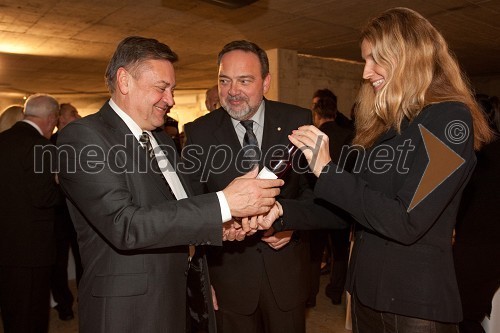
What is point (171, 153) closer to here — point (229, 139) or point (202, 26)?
point (229, 139)

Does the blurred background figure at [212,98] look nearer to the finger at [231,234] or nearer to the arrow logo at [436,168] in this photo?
the finger at [231,234]

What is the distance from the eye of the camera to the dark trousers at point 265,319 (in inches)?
84.6

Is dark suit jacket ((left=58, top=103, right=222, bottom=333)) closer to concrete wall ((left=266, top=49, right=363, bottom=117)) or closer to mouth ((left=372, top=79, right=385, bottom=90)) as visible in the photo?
mouth ((left=372, top=79, right=385, bottom=90))

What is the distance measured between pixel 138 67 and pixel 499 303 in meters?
3.08

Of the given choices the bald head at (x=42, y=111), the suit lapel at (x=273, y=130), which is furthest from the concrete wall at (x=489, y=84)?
the bald head at (x=42, y=111)

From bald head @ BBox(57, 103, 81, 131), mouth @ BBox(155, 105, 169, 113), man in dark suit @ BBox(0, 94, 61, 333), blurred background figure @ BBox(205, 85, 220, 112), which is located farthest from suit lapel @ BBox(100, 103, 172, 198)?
bald head @ BBox(57, 103, 81, 131)

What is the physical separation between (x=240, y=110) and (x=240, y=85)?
150 millimetres

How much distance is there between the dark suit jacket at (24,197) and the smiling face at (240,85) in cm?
180

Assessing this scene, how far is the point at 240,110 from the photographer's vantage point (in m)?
2.33

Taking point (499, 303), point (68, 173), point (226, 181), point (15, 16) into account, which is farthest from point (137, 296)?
point (15, 16)

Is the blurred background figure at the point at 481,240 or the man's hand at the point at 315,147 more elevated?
the man's hand at the point at 315,147

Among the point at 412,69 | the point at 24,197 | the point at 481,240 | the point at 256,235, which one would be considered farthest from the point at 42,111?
the point at 481,240

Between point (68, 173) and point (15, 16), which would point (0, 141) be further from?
point (15, 16)

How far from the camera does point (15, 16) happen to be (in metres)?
5.29
